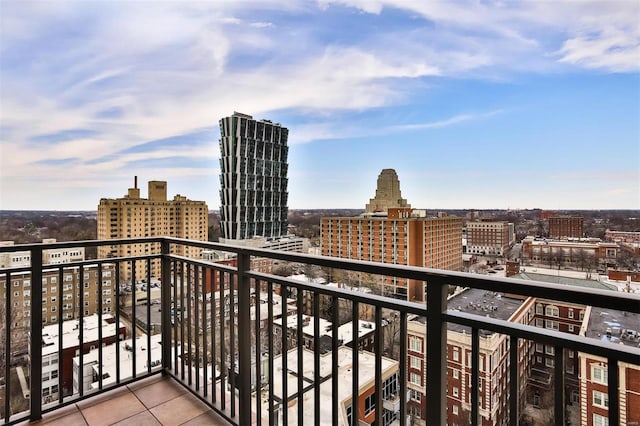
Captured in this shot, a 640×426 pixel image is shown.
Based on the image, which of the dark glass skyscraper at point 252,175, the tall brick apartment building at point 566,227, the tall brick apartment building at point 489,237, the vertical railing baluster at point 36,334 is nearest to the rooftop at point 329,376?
the vertical railing baluster at point 36,334

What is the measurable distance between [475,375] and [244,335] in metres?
1.26

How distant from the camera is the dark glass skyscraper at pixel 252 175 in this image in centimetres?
605

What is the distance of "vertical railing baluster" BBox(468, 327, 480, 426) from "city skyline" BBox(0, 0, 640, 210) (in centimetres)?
300

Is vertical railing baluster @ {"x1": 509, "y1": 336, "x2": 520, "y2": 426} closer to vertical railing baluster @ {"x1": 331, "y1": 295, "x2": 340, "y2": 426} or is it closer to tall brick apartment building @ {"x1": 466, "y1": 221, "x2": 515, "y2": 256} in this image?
vertical railing baluster @ {"x1": 331, "y1": 295, "x2": 340, "y2": 426}

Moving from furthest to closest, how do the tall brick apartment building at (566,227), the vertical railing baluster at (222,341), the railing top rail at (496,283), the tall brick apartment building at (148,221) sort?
the tall brick apartment building at (566,227), the tall brick apartment building at (148,221), the vertical railing baluster at (222,341), the railing top rail at (496,283)

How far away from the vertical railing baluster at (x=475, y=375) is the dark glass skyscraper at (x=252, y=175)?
15.3ft

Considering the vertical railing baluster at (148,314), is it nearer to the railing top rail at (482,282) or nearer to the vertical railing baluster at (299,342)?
the railing top rail at (482,282)

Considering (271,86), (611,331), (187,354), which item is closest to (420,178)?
(271,86)

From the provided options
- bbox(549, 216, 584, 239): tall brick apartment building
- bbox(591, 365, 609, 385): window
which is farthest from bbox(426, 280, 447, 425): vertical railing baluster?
bbox(549, 216, 584, 239): tall brick apartment building

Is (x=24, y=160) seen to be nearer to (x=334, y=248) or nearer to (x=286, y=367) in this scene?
(x=334, y=248)

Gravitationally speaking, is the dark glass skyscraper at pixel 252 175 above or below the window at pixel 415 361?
above

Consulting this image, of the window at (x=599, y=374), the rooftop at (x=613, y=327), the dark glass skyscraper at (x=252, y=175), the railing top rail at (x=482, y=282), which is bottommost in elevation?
the window at (x=599, y=374)

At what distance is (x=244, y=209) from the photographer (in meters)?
6.18

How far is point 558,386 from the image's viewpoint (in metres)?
0.90
